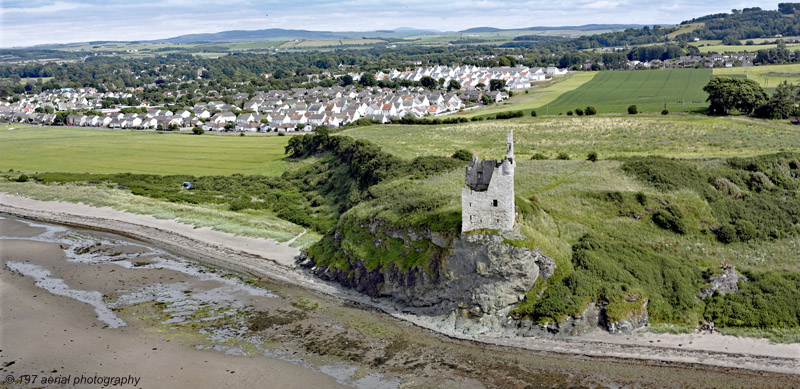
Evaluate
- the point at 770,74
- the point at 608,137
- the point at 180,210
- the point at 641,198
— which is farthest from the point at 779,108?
the point at 180,210

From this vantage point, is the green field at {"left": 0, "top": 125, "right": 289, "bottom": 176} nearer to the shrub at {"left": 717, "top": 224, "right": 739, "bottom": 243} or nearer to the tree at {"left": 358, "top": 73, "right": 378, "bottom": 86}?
the shrub at {"left": 717, "top": 224, "right": 739, "bottom": 243}

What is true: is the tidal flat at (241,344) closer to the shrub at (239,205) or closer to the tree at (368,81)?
the shrub at (239,205)

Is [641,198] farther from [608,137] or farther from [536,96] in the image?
[536,96]

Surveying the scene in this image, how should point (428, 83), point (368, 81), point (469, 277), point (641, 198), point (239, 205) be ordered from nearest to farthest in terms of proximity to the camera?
point (469, 277), point (641, 198), point (239, 205), point (428, 83), point (368, 81)

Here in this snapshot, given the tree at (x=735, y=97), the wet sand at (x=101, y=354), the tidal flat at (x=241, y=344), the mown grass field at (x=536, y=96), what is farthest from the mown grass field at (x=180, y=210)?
the tree at (x=735, y=97)

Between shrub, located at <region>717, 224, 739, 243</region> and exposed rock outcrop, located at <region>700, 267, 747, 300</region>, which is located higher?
shrub, located at <region>717, 224, 739, 243</region>

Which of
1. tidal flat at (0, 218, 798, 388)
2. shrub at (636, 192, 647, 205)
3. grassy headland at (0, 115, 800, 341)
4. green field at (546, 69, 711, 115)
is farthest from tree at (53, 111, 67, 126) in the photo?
shrub at (636, 192, 647, 205)
